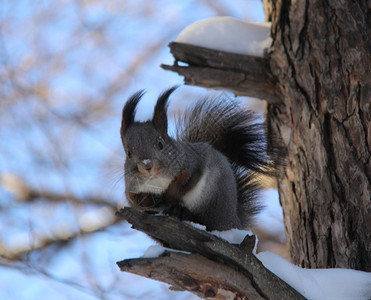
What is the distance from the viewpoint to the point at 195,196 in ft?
5.74

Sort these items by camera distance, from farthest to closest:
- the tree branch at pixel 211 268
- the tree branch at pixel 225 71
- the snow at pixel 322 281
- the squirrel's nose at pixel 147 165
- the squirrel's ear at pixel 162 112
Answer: the tree branch at pixel 225 71 → the squirrel's ear at pixel 162 112 → the squirrel's nose at pixel 147 165 → the snow at pixel 322 281 → the tree branch at pixel 211 268

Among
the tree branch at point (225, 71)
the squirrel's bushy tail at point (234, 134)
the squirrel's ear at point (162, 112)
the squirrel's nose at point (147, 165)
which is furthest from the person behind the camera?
the squirrel's bushy tail at point (234, 134)

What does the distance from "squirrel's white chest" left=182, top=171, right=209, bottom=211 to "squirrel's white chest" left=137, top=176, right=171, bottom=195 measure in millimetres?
78

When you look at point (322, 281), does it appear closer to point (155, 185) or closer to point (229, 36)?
point (155, 185)

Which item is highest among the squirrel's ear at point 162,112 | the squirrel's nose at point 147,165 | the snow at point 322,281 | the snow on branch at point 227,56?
the snow on branch at point 227,56

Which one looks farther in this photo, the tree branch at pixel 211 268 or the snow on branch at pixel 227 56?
the snow on branch at pixel 227 56

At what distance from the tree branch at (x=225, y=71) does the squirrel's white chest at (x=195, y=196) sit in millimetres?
398

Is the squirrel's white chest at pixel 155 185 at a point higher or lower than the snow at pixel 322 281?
higher

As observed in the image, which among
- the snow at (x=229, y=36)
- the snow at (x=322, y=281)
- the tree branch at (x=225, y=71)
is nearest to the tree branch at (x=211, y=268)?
the snow at (x=322, y=281)

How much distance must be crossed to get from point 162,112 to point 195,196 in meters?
0.32

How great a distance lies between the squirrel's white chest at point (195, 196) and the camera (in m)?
1.75

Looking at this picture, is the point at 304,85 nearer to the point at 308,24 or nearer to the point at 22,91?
the point at 308,24

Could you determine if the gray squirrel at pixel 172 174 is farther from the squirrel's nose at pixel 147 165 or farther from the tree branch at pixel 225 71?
the tree branch at pixel 225 71

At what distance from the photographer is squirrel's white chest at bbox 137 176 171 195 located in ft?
5.69
